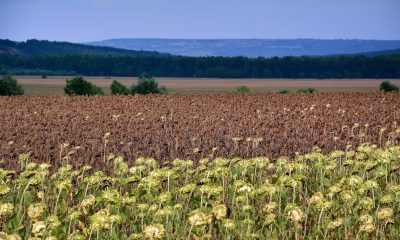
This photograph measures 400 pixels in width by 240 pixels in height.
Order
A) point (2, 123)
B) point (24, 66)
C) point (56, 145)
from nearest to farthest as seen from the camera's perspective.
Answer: point (56, 145), point (2, 123), point (24, 66)

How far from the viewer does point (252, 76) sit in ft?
479

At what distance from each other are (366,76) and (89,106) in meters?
117

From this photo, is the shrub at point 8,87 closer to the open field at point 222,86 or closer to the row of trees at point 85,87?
the row of trees at point 85,87

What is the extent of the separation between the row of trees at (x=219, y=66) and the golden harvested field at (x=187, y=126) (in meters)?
111

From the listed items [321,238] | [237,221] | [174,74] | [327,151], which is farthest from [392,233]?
[174,74]

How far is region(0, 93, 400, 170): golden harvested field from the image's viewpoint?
15320 millimetres

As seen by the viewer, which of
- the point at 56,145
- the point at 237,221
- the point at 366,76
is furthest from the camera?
the point at 366,76

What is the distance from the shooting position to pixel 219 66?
149 meters

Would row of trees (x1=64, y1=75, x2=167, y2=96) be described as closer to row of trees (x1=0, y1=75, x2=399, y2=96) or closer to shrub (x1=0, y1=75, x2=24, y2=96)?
row of trees (x1=0, y1=75, x2=399, y2=96)

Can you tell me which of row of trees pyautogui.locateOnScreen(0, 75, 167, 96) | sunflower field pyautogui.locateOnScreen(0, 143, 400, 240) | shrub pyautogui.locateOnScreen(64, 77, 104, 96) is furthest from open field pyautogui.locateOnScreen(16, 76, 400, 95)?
sunflower field pyautogui.locateOnScreen(0, 143, 400, 240)

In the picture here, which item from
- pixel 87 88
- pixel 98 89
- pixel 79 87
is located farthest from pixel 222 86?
pixel 79 87

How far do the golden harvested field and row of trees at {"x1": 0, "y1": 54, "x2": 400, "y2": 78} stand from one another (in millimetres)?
111167

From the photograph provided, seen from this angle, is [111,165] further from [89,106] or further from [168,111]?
[89,106]

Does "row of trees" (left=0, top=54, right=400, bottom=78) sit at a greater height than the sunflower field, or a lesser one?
lesser
